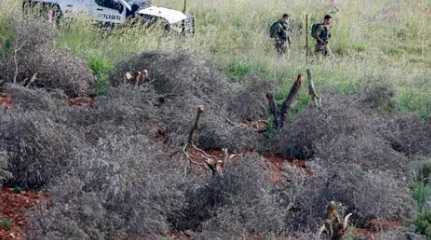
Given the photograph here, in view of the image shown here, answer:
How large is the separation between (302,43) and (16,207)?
53.1 feet

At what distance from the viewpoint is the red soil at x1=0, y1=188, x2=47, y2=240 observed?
6785 millimetres

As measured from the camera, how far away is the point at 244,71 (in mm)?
14680

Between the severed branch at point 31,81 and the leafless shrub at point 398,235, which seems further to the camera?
the severed branch at point 31,81

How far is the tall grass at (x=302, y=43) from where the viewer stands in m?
14.7

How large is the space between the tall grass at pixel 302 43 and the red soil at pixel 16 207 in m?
6.07

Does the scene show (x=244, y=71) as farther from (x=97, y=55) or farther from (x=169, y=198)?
(x=169, y=198)

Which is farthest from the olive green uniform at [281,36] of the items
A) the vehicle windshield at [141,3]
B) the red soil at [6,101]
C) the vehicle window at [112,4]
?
the red soil at [6,101]

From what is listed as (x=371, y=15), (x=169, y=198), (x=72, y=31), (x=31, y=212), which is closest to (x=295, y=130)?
(x=169, y=198)

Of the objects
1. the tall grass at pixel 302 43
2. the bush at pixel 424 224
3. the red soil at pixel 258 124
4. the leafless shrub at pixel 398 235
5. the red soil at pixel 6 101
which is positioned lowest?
the tall grass at pixel 302 43

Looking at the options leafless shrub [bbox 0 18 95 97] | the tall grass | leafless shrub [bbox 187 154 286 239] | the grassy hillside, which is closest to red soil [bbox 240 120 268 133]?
the grassy hillside

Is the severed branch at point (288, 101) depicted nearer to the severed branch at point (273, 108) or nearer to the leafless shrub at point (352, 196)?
the severed branch at point (273, 108)

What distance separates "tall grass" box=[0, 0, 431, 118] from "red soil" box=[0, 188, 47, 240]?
6.07 metres

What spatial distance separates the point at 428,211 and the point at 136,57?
15.8 ft

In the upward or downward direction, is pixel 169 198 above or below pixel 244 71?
above
